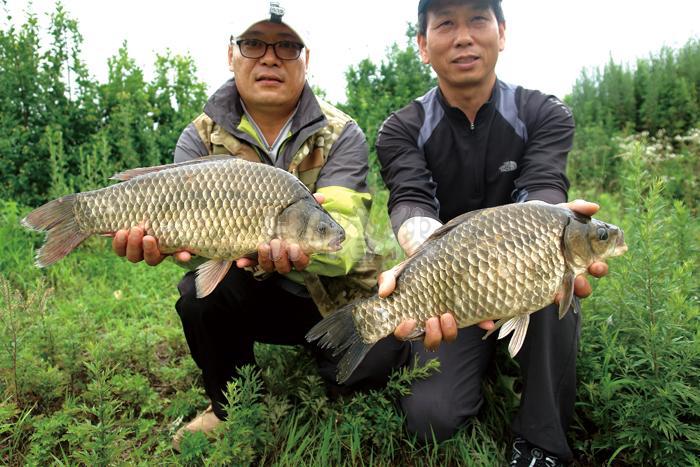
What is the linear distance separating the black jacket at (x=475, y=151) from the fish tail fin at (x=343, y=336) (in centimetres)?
61

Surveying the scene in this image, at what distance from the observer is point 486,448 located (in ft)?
5.97

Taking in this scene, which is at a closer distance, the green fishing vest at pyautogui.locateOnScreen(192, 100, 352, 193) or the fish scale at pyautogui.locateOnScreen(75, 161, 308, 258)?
the fish scale at pyautogui.locateOnScreen(75, 161, 308, 258)

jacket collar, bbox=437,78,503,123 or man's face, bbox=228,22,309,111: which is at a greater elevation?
man's face, bbox=228,22,309,111

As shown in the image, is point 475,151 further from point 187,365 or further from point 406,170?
point 187,365

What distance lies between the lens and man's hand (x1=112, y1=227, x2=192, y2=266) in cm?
171

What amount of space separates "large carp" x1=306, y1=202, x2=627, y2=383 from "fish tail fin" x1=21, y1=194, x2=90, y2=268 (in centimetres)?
83

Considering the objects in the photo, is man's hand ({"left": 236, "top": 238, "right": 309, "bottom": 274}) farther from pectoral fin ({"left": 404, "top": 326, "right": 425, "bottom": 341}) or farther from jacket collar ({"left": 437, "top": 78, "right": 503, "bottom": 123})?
jacket collar ({"left": 437, "top": 78, "right": 503, "bottom": 123})

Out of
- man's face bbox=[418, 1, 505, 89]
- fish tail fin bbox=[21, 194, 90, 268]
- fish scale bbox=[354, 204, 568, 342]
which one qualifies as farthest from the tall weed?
fish tail fin bbox=[21, 194, 90, 268]

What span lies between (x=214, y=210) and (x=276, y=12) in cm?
79

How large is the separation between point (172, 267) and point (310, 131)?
1.68 m

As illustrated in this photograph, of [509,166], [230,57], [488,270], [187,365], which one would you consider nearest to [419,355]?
[488,270]

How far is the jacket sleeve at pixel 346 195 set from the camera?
1905mm

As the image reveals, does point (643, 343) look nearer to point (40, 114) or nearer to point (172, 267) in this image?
point (172, 267)

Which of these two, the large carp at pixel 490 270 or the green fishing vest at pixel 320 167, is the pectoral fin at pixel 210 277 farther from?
the large carp at pixel 490 270
